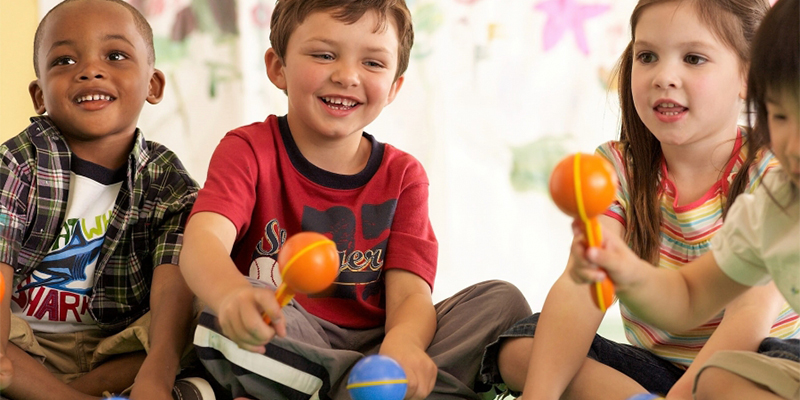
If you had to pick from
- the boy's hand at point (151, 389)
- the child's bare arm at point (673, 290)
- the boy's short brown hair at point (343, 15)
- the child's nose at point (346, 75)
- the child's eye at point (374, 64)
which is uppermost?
the boy's short brown hair at point (343, 15)

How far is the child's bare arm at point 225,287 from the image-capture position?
79cm

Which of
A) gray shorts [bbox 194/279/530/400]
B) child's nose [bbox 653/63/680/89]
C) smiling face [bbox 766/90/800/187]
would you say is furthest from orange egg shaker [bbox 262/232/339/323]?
child's nose [bbox 653/63/680/89]

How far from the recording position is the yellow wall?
6.23 feet

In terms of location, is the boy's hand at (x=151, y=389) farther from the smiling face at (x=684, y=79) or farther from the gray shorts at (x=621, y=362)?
the smiling face at (x=684, y=79)

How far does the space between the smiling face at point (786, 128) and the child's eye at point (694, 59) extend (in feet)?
1.14

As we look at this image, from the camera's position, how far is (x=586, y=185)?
2.29ft

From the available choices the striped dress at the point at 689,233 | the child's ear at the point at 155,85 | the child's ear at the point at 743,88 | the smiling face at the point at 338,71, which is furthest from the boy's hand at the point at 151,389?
the child's ear at the point at 743,88

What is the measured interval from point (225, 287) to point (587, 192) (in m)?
0.42

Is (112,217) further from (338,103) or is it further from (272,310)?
(272,310)

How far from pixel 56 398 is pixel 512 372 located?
604mm

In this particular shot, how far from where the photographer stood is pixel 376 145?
1263 mm

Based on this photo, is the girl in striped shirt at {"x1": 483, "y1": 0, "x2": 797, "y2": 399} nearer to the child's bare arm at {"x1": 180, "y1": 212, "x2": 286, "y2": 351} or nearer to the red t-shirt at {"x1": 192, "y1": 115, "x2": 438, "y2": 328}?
the red t-shirt at {"x1": 192, "y1": 115, "x2": 438, "y2": 328}

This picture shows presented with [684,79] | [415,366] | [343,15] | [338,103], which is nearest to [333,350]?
Result: [415,366]

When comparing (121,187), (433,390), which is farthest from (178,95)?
(433,390)
